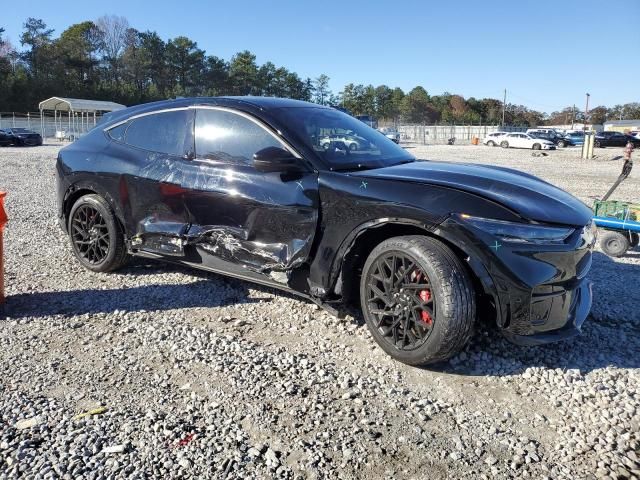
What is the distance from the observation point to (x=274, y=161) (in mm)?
3641

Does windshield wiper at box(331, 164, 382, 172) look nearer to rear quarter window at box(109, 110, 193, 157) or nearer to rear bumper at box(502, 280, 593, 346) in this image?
rear quarter window at box(109, 110, 193, 157)

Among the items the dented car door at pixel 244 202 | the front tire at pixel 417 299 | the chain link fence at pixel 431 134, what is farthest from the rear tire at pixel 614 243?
the chain link fence at pixel 431 134

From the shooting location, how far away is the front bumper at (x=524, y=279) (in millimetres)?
2992

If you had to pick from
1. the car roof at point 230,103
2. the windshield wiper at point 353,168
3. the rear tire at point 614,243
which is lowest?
Result: the rear tire at point 614,243

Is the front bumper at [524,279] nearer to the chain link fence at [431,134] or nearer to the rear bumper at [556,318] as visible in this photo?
the rear bumper at [556,318]

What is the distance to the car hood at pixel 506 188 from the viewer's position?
10.4ft

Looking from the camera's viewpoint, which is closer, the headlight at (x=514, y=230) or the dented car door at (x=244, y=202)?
the headlight at (x=514, y=230)

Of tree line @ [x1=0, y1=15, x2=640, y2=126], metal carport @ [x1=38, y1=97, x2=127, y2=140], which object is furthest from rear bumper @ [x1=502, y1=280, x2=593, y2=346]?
tree line @ [x1=0, y1=15, x2=640, y2=126]

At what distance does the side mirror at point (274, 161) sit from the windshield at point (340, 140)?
23 cm

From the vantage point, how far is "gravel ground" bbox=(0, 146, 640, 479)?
2420 millimetres

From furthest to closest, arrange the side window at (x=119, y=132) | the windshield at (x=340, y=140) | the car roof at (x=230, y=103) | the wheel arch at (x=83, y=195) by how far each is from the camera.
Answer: the side window at (x=119, y=132) → the wheel arch at (x=83, y=195) → the car roof at (x=230, y=103) → the windshield at (x=340, y=140)

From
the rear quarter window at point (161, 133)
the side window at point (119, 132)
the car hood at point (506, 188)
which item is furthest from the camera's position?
the side window at point (119, 132)

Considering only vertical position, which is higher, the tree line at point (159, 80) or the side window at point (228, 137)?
the tree line at point (159, 80)

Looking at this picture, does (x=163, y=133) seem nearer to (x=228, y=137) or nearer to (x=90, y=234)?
(x=228, y=137)
